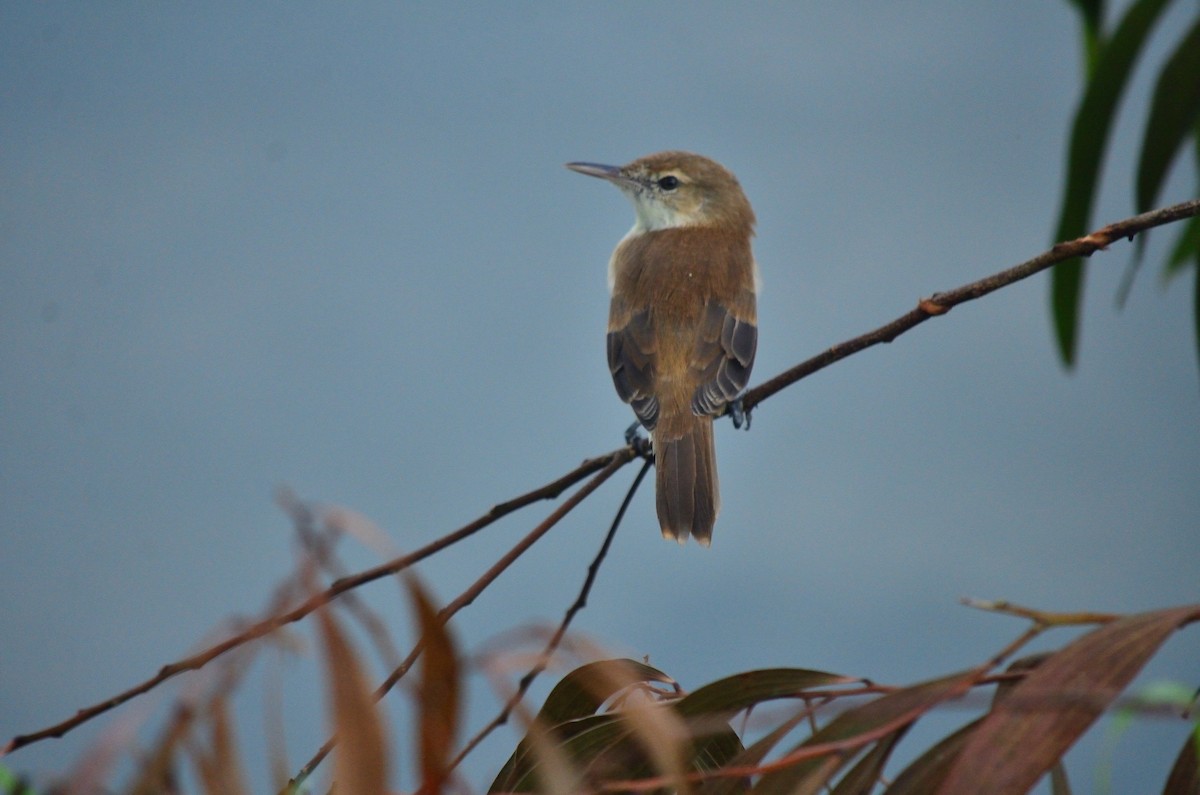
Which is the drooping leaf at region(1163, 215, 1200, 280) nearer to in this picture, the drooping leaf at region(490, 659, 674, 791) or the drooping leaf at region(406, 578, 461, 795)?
the drooping leaf at region(490, 659, 674, 791)

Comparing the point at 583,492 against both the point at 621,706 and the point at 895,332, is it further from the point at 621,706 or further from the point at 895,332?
the point at 895,332

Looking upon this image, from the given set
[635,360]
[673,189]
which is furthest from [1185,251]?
[673,189]

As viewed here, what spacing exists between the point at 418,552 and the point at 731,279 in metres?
1.69

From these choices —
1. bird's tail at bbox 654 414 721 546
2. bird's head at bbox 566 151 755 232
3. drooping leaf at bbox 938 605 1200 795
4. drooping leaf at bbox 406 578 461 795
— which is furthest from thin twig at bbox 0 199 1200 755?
bird's head at bbox 566 151 755 232

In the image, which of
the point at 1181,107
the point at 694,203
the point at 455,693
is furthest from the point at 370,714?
the point at 694,203

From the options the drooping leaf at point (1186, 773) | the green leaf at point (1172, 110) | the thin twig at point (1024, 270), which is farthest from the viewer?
the green leaf at point (1172, 110)

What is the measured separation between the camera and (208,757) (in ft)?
2.37

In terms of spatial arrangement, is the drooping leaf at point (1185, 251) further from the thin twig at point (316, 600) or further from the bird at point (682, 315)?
the thin twig at point (316, 600)

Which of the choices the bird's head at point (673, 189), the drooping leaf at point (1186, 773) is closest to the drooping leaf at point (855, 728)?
the drooping leaf at point (1186, 773)

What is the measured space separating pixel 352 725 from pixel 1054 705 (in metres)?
0.55

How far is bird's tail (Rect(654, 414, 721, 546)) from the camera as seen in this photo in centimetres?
210

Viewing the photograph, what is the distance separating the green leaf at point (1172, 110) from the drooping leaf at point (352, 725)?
132 cm

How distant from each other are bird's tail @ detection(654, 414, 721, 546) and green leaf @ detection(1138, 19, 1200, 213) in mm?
903

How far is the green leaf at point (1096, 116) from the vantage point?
1.60 m
